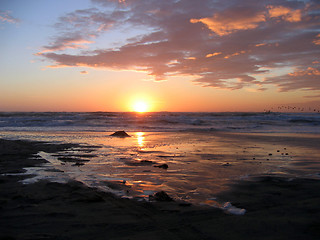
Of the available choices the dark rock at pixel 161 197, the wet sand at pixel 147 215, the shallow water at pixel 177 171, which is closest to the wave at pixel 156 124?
the shallow water at pixel 177 171

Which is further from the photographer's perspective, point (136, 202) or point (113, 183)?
point (113, 183)

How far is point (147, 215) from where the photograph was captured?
4035 mm

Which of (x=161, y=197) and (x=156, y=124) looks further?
(x=156, y=124)

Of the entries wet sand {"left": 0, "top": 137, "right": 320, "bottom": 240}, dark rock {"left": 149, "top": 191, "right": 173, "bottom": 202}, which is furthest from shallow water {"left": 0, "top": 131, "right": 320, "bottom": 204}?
wet sand {"left": 0, "top": 137, "right": 320, "bottom": 240}

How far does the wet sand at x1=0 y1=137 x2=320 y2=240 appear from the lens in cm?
342

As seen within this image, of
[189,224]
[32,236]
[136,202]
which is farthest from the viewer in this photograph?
[136,202]

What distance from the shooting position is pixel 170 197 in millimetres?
4871

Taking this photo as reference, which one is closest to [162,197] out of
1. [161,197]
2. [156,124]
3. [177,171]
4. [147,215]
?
[161,197]

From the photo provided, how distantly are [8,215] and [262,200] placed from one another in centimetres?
448

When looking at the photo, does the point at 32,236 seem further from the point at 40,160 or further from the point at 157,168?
the point at 40,160

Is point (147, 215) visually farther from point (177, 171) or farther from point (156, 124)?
point (156, 124)

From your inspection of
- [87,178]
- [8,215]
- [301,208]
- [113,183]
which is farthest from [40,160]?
[301,208]

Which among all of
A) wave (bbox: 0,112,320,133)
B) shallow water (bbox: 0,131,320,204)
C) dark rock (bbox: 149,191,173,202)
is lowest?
shallow water (bbox: 0,131,320,204)

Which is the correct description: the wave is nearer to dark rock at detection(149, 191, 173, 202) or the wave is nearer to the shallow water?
the shallow water
